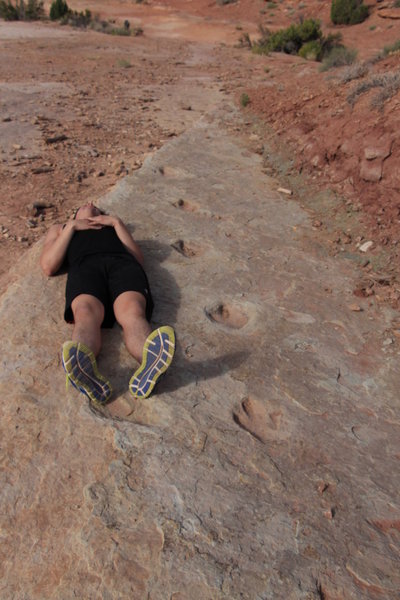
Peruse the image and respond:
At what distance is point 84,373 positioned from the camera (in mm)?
2473

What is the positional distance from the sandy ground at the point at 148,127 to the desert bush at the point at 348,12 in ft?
28.8

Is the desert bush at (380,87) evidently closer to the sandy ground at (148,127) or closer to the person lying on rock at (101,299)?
the sandy ground at (148,127)

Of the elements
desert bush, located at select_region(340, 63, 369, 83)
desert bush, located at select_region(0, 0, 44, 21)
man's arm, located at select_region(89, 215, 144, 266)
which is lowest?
man's arm, located at select_region(89, 215, 144, 266)

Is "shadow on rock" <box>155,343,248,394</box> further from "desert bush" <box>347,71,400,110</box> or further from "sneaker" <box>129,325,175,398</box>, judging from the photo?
"desert bush" <box>347,71,400,110</box>

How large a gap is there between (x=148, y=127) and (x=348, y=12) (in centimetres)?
1734

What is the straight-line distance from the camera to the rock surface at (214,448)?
1.88m

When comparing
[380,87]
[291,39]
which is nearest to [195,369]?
[380,87]

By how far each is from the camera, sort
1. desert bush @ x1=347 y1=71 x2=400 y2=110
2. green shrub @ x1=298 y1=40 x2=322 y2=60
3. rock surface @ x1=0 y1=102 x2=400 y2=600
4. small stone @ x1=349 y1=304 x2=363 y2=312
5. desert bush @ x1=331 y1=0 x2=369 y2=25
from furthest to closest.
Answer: desert bush @ x1=331 y1=0 x2=369 y2=25, green shrub @ x1=298 y1=40 x2=322 y2=60, desert bush @ x1=347 y1=71 x2=400 y2=110, small stone @ x1=349 y1=304 x2=363 y2=312, rock surface @ x1=0 y1=102 x2=400 y2=600

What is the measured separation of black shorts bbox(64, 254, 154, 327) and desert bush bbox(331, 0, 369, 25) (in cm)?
2131

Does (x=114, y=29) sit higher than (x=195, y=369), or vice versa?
(x=114, y=29)

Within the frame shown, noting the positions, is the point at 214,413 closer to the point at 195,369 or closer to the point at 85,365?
the point at 195,369

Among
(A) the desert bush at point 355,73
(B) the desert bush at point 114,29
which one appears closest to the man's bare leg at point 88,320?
(A) the desert bush at point 355,73

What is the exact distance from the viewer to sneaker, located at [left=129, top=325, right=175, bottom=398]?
2498 mm

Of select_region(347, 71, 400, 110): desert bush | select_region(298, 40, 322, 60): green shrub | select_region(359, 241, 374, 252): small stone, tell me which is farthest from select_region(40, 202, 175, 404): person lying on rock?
select_region(298, 40, 322, 60): green shrub
